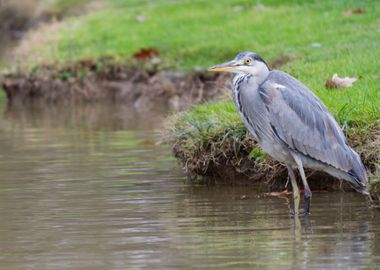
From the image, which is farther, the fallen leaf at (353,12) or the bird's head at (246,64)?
the fallen leaf at (353,12)

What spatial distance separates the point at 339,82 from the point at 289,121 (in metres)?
2.09

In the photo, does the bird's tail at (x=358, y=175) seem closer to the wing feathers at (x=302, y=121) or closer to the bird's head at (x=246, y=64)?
the wing feathers at (x=302, y=121)

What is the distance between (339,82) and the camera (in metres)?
10.5

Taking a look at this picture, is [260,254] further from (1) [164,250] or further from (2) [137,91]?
(2) [137,91]

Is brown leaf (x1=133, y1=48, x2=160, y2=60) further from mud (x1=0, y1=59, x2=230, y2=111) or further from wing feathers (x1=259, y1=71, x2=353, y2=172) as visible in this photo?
wing feathers (x1=259, y1=71, x2=353, y2=172)

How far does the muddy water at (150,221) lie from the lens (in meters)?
6.89

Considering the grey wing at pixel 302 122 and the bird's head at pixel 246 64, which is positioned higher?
the bird's head at pixel 246 64

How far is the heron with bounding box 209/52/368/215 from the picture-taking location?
27.6 ft

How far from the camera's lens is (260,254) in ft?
22.8

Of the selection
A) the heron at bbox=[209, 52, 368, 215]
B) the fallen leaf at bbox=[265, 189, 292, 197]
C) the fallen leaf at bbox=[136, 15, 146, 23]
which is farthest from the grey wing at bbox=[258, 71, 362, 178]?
the fallen leaf at bbox=[136, 15, 146, 23]

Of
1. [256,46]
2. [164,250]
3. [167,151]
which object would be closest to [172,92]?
[256,46]

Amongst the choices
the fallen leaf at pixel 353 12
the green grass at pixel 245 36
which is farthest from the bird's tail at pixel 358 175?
the fallen leaf at pixel 353 12

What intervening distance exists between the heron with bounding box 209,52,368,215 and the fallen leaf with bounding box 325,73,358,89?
73.7 inches

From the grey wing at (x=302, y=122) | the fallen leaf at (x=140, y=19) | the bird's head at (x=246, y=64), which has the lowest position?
the grey wing at (x=302, y=122)
